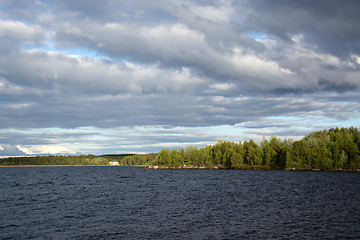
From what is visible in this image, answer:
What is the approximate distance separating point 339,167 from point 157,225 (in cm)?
16938

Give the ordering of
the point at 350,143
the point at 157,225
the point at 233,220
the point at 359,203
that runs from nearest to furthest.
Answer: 1. the point at 157,225
2. the point at 233,220
3. the point at 359,203
4. the point at 350,143

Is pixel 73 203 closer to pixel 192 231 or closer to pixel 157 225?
pixel 157 225

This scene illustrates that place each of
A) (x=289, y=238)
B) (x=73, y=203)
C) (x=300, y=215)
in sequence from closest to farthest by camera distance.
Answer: (x=289, y=238) → (x=300, y=215) → (x=73, y=203)

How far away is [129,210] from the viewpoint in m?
55.0

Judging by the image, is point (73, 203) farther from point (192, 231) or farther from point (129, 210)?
point (192, 231)

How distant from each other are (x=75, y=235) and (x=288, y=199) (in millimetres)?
47237

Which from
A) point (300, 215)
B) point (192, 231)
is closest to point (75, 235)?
point (192, 231)

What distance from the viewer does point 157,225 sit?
4266 centimetres

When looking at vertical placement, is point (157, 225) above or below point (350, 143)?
below

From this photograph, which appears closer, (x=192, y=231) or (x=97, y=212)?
(x=192, y=231)

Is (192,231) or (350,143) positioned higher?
(350,143)

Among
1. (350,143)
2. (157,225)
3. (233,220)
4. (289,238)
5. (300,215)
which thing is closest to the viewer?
(289,238)

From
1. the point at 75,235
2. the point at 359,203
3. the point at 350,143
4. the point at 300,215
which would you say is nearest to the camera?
Result: the point at 75,235

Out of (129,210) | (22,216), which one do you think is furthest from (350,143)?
(22,216)
